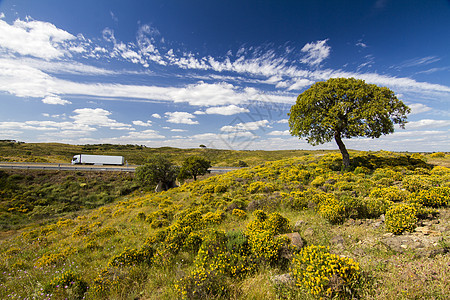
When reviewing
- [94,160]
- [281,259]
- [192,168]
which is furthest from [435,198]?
[94,160]

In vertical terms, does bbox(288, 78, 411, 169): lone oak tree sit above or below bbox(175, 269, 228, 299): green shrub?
above

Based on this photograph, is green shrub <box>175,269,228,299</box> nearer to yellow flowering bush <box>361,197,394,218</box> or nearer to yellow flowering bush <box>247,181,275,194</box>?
yellow flowering bush <box>361,197,394,218</box>

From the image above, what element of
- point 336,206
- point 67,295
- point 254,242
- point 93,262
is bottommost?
point 93,262

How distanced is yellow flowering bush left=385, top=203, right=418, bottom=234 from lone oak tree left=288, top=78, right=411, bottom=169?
10.5 meters

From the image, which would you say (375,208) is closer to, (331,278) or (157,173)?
(331,278)

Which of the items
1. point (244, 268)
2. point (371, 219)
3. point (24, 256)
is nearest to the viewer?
point (244, 268)

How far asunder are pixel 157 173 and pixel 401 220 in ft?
104

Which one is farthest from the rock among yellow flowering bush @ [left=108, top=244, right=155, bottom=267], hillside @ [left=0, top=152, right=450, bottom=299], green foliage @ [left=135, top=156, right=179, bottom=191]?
green foliage @ [left=135, top=156, right=179, bottom=191]

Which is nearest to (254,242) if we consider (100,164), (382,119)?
(382,119)

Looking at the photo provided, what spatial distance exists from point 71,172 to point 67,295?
45860mm

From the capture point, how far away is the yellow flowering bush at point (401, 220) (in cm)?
550

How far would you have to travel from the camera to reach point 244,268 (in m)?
4.77

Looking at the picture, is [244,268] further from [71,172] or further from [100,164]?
[100,164]

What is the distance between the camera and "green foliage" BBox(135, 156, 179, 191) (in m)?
31.6
